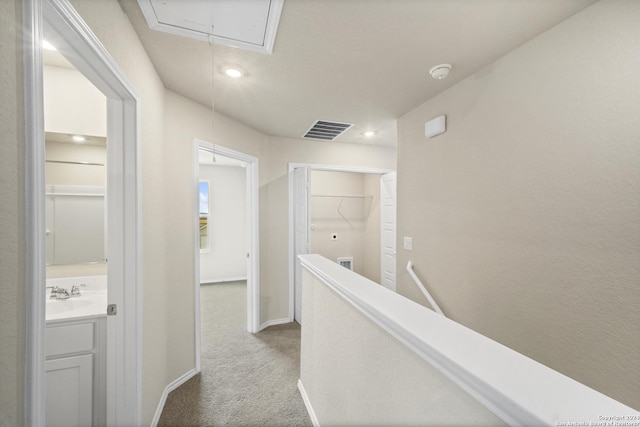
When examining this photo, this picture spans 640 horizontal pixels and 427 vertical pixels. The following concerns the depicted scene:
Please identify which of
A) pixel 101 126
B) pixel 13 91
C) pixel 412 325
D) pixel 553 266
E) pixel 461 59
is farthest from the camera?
pixel 101 126

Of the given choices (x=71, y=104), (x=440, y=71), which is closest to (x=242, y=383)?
(x=71, y=104)

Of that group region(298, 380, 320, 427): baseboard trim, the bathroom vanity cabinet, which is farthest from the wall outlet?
the bathroom vanity cabinet

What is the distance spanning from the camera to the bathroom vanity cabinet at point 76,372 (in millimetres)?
1311

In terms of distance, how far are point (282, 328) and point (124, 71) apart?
2833 millimetres

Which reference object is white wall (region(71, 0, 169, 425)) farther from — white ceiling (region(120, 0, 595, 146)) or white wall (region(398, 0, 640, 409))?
white wall (region(398, 0, 640, 409))

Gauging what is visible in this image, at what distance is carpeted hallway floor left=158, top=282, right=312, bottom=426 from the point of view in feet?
5.68

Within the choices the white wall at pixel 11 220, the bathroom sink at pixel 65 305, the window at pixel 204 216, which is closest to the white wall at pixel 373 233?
the window at pixel 204 216

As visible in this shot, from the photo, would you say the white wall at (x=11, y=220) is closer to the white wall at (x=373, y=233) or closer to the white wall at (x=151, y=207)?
the white wall at (x=151, y=207)

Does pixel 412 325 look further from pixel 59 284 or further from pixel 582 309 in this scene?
pixel 59 284

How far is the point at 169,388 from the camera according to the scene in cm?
195

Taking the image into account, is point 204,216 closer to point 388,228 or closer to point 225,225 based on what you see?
point 225,225

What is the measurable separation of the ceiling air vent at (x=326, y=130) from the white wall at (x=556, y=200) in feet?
3.75

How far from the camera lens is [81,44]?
928 mm

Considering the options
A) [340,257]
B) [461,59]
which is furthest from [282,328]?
[461,59]
